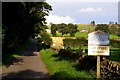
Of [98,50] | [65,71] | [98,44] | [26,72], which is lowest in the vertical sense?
[26,72]

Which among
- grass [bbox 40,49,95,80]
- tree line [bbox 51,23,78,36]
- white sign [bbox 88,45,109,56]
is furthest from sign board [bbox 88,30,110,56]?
tree line [bbox 51,23,78,36]

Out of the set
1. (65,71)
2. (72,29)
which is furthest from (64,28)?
(65,71)

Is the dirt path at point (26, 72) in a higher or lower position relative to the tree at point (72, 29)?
lower

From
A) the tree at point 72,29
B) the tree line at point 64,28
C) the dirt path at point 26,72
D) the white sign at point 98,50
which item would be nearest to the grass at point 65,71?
the dirt path at point 26,72

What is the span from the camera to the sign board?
1363 centimetres

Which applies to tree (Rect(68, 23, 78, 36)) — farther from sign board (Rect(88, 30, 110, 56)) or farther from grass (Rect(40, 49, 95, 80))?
sign board (Rect(88, 30, 110, 56))

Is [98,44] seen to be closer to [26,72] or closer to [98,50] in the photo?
[98,50]

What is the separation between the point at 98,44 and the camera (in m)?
13.6

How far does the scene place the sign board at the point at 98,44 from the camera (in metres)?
13.6

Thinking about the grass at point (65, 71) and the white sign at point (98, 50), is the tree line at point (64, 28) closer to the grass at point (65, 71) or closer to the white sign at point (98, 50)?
the grass at point (65, 71)

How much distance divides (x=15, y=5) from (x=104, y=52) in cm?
378

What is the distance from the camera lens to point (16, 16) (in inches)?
499

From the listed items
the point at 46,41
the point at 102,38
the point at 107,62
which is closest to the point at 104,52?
the point at 102,38

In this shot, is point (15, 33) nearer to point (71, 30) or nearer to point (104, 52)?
point (104, 52)
